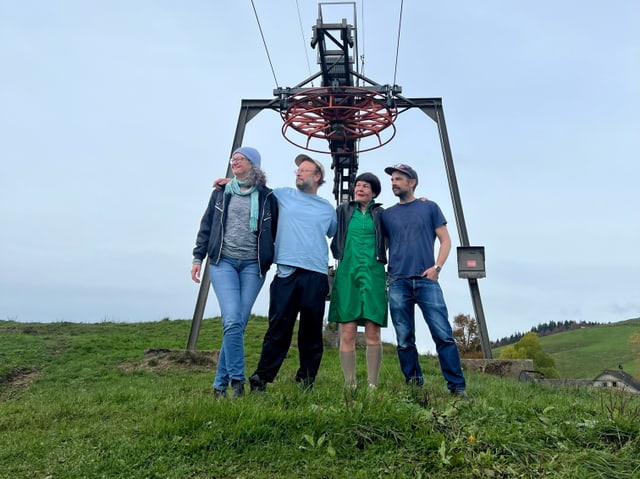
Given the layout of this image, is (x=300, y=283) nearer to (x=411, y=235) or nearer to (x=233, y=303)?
(x=233, y=303)

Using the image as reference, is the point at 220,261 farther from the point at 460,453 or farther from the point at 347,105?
the point at 347,105

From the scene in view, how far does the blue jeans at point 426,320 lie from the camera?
463cm

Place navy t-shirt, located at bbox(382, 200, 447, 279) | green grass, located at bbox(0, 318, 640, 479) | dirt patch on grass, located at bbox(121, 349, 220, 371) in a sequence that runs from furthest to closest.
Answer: dirt patch on grass, located at bbox(121, 349, 220, 371)
navy t-shirt, located at bbox(382, 200, 447, 279)
green grass, located at bbox(0, 318, 640, 479)

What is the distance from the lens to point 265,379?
4.27 m

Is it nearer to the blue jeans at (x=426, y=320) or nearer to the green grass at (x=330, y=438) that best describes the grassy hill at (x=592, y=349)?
the blue jeans at (x=426, y=320)

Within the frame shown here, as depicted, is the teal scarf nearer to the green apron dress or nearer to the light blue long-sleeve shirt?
the light blue long-sleeve shirt

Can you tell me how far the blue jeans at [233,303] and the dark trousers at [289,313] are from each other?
0.16 m

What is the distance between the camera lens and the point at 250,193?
4.51m

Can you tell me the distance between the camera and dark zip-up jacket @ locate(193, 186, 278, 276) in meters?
4.38

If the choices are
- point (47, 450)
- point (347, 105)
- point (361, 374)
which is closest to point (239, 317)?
point (47, 450)

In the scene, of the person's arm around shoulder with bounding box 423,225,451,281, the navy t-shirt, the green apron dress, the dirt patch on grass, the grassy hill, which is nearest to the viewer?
the green apron dress

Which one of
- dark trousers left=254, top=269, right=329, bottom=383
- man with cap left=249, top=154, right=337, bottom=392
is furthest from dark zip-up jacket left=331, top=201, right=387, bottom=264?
dark trousers left=254, top=269, right=329, bottom=383

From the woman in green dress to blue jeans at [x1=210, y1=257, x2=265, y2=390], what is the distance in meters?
0.65

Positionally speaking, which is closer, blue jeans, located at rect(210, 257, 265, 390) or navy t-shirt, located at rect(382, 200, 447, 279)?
blue jeans, located at rect(210, 257, 265, 390)
